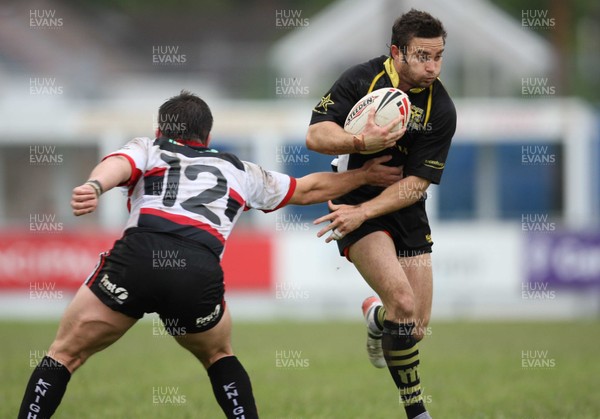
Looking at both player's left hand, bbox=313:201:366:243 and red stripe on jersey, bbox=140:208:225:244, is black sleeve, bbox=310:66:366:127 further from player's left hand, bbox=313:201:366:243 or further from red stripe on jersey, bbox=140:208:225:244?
red stripe on jersey, bbox=140:208:225:244

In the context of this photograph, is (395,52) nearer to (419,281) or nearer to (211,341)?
(419,281)

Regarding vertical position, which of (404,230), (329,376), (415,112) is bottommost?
(329,376)

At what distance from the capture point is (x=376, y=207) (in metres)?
6.22

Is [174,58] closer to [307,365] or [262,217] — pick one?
[262,217]

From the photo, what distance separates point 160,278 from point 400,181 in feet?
6.39

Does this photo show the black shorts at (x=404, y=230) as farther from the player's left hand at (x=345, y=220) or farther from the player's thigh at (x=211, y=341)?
the player's thigh at (x=211, y=341)

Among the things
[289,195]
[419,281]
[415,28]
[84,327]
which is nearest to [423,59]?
[415,28]

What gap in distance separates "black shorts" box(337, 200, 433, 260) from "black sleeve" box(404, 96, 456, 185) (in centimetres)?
33

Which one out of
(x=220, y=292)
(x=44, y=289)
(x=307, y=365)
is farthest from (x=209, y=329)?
(x=44, y=289)

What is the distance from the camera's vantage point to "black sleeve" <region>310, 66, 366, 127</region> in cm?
628

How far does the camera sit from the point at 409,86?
6.32 m

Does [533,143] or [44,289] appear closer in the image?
[44,289]

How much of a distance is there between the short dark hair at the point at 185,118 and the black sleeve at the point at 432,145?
155 centimetres

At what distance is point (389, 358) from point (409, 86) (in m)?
1.81
